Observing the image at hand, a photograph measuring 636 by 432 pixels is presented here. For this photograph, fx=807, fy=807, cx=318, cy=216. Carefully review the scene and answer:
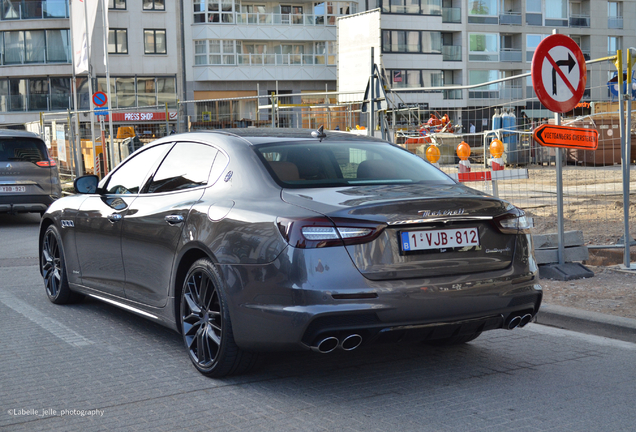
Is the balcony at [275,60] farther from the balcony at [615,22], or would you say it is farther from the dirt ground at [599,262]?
the dirt ground at [599,262]

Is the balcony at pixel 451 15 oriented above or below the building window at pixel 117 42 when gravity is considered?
above

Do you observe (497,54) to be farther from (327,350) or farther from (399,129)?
(327,350)

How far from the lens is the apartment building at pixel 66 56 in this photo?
2183 inches

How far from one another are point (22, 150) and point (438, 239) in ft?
40.7

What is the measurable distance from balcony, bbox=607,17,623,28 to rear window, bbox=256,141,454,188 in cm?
6454

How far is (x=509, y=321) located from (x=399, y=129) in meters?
14.0

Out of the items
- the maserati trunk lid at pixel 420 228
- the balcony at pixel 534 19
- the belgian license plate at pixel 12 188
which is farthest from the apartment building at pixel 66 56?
the maserati trunk lid at pixel 420 228

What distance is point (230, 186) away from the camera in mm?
4879

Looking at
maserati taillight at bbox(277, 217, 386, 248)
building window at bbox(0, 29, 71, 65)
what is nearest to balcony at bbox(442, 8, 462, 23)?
building window at bbox(0, 29, 71, 65)

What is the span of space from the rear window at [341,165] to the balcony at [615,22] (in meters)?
64.5

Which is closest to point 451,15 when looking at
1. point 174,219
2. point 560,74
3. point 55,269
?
point 560,74

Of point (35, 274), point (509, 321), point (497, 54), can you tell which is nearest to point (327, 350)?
point (509, 321)

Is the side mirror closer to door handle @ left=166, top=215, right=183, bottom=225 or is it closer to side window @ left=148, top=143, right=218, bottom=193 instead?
side window @ left=148, top=143, right=218, bottom=193

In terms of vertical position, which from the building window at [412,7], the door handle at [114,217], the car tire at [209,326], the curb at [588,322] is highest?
the building window at [412,7]
